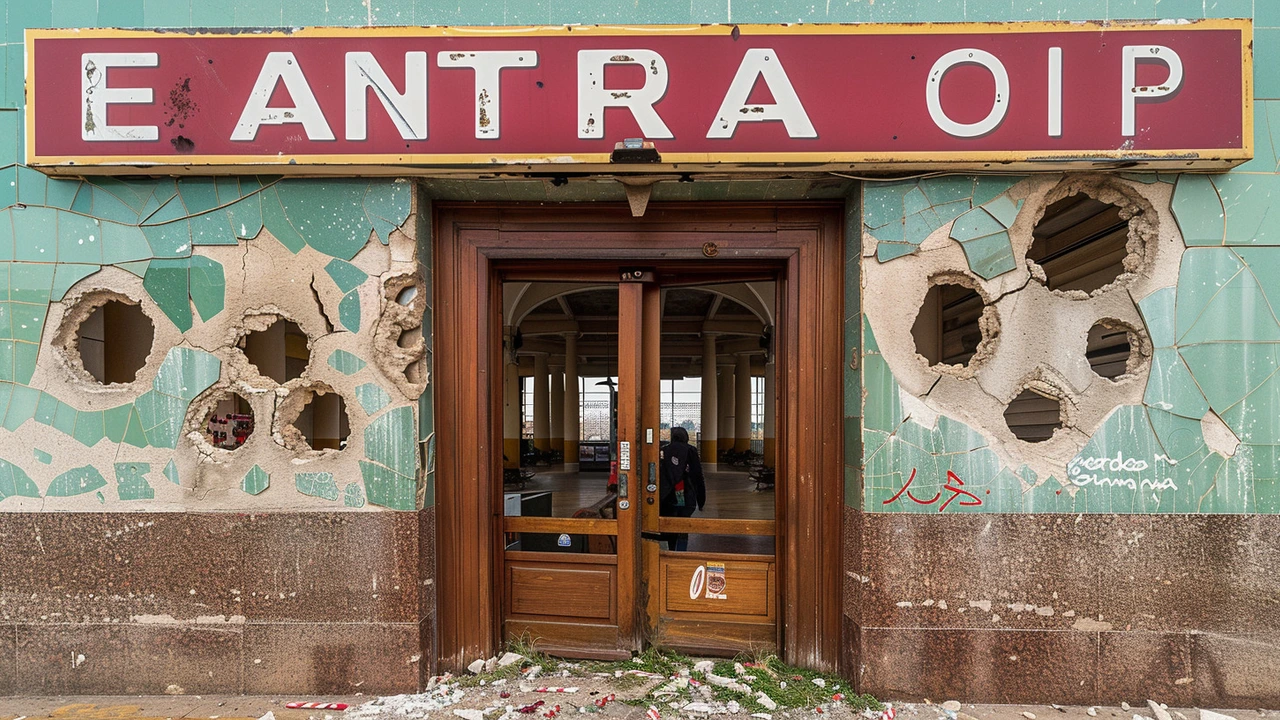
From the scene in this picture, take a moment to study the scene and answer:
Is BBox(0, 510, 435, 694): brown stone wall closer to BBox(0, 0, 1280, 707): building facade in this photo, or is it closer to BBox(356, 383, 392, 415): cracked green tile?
BBox(0, 0, 1280, 707): building facade

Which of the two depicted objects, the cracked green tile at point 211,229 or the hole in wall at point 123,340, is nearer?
the cracked green tile at point 211,229

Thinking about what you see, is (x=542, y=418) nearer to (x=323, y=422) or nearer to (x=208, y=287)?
(x=323, y=422)

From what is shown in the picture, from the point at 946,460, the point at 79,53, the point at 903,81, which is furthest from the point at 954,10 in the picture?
the point at 79,53

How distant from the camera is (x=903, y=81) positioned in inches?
127

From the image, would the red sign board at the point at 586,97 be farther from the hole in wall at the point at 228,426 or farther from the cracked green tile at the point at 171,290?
the hole in wall at the point at 228,426

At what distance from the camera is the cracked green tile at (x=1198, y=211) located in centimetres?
329

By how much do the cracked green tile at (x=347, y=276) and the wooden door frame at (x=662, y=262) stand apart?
41cm

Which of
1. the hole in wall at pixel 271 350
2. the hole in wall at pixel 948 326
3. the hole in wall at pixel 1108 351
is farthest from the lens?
the hole in wall at pixel 948 326

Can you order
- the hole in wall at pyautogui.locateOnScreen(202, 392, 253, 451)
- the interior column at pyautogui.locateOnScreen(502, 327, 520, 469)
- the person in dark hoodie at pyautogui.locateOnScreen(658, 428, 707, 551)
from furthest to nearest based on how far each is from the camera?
the hole in wall at pyautogui.locateOnScreen(202, 392, 253, 451)
the interior column at pyautogui.locateOnScreen(502, 327, 520, 469)
the person in dark hoodie at pyautogui.locateOnScreen(658, 428, 707, 551)

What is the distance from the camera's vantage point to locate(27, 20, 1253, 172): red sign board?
3.19 m

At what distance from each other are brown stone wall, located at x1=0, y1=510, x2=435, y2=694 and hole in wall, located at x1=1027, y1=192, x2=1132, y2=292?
4561 millimetres

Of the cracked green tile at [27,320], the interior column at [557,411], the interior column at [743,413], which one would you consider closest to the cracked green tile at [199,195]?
the cracked green tile at [27,320]

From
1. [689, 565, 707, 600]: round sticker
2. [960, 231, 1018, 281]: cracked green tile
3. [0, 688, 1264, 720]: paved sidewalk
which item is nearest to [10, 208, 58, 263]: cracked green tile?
[0, 688, 1264, 720]: paved sidewalk

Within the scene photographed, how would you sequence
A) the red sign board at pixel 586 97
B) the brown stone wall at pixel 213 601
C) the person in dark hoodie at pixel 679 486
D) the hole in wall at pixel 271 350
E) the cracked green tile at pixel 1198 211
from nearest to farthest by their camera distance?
the red sign board at pixel 586 97
the cracked green tile at pixel 1198 211
the brown stone wall at pixel 213 601
the person in dark hoodie at pixel 679 486
the hole in wall at pixel 271 350
